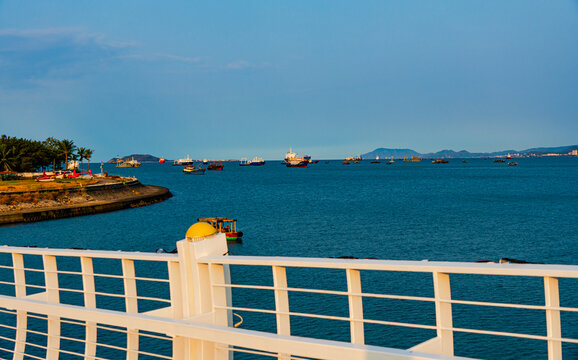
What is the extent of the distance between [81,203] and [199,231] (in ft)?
265

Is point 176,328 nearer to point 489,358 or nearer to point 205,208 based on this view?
point 489,358

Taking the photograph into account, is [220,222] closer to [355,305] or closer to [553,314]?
[355,305]

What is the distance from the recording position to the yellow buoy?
14.2ft

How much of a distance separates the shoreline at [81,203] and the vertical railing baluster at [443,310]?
71.2m

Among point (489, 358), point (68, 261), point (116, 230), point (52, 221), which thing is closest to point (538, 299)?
point (489, 358)

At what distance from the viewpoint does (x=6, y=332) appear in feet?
80.9

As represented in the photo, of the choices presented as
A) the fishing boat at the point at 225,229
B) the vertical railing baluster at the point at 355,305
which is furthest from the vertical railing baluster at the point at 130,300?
the fishing boat at the point at 225,229

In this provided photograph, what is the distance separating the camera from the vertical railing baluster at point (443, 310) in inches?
130

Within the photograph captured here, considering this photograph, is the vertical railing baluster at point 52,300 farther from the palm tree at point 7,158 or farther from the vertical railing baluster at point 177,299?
the palm tree at point 7,158

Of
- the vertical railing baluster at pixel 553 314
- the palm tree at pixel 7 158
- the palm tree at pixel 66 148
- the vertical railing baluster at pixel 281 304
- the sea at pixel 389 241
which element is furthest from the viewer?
the palm tree at pixel 66 148

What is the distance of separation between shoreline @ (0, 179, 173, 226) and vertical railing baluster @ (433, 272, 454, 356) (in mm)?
71159

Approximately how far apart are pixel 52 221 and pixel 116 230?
13120 millimetres

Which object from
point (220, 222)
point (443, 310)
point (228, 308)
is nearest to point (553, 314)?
point (443, 310)

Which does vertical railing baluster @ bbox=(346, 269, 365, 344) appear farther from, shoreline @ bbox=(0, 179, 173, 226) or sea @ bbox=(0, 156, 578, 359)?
shoreline @ bbox=(0, 179, 173, 226)
